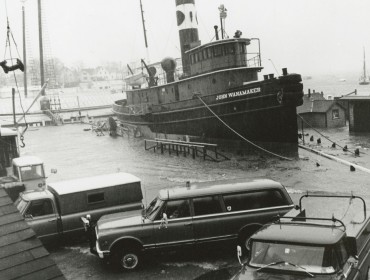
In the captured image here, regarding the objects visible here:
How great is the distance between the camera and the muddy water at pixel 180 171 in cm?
888

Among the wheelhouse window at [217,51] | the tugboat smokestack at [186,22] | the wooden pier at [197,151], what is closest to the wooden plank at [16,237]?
the wooden pier at [197,151]

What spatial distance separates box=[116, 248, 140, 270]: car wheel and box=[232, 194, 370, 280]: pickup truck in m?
3.47

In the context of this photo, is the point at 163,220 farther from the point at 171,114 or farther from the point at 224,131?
the point at 171,114

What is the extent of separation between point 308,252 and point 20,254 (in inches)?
149

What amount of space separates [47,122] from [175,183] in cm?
4453

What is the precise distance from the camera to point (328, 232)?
5871 mm

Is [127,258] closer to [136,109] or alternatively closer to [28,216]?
[28,216]

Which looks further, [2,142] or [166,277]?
[2,142]

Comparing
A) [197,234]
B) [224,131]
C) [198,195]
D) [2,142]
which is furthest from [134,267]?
[224,131]

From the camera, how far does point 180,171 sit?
20.8m

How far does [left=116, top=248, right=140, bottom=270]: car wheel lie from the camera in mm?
8758

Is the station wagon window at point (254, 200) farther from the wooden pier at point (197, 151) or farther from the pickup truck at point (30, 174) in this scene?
the wooden pier at point (197, 151)

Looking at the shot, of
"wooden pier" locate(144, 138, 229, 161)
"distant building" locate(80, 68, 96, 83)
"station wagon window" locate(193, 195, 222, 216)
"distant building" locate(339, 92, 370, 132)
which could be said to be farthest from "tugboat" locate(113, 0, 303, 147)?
"distant building" locate(80, 68, 96, 83)

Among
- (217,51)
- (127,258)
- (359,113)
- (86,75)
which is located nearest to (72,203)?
(127,258)
